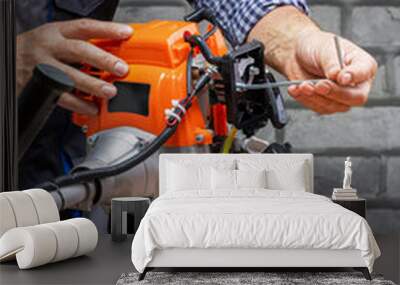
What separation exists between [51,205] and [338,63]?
1.92 meters

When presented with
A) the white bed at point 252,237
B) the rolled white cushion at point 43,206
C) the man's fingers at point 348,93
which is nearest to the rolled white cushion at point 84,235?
the rolled white cushion at point 43,206

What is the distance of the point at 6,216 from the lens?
12.2 feet

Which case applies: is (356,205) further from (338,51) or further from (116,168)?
(116,168)

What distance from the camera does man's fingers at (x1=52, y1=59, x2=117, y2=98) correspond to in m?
4.61

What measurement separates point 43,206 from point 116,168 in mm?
725

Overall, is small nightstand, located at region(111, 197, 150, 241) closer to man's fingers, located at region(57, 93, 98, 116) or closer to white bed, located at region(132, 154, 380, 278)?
man's fingers, located at region(57, 93, 98, 116)

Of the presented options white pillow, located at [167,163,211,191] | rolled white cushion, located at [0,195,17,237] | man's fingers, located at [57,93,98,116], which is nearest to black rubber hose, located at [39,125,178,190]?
white pillow, located at [167,163,211,191]

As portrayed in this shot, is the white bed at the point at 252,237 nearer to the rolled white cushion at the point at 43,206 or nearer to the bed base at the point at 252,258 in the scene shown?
the bed base at the point at 252,258

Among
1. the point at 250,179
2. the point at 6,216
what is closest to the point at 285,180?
the point at 250,179

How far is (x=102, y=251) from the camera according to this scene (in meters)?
4.24

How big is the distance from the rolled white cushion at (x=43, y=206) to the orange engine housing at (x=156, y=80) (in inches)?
28.2

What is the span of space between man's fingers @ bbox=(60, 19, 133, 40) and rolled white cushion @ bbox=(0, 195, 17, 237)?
53.3 inches

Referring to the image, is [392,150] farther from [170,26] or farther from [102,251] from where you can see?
[102,251]

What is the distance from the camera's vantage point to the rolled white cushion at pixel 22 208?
149 inches
